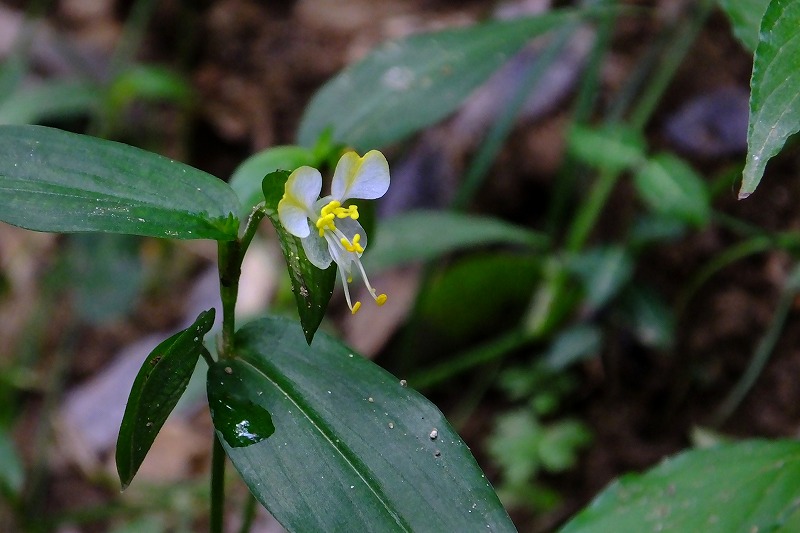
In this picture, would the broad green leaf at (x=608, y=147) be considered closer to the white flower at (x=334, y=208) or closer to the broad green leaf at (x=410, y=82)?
the broad green leaf at (x=410, y=82)

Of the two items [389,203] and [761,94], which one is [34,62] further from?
[761,94]

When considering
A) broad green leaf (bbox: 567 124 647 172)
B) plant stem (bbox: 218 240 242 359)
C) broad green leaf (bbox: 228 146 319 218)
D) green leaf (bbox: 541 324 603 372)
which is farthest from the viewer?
green leaf (bbox: 541 324 603 372)

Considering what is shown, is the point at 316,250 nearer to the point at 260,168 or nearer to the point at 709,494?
the point at 260,168

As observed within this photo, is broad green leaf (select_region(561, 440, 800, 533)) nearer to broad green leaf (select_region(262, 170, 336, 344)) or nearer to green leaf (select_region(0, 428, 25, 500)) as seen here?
broad green leaf (select_region(262, 170, 336, 344))

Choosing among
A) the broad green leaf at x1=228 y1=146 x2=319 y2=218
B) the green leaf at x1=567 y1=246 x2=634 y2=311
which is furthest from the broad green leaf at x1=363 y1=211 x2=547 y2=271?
the broad green leaf at x1=228 y1=146 x2=319 y2=218

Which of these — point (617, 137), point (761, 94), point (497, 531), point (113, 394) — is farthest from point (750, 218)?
point (113, 394)

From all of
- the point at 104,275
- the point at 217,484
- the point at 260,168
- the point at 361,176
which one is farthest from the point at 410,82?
the point at 104,275
